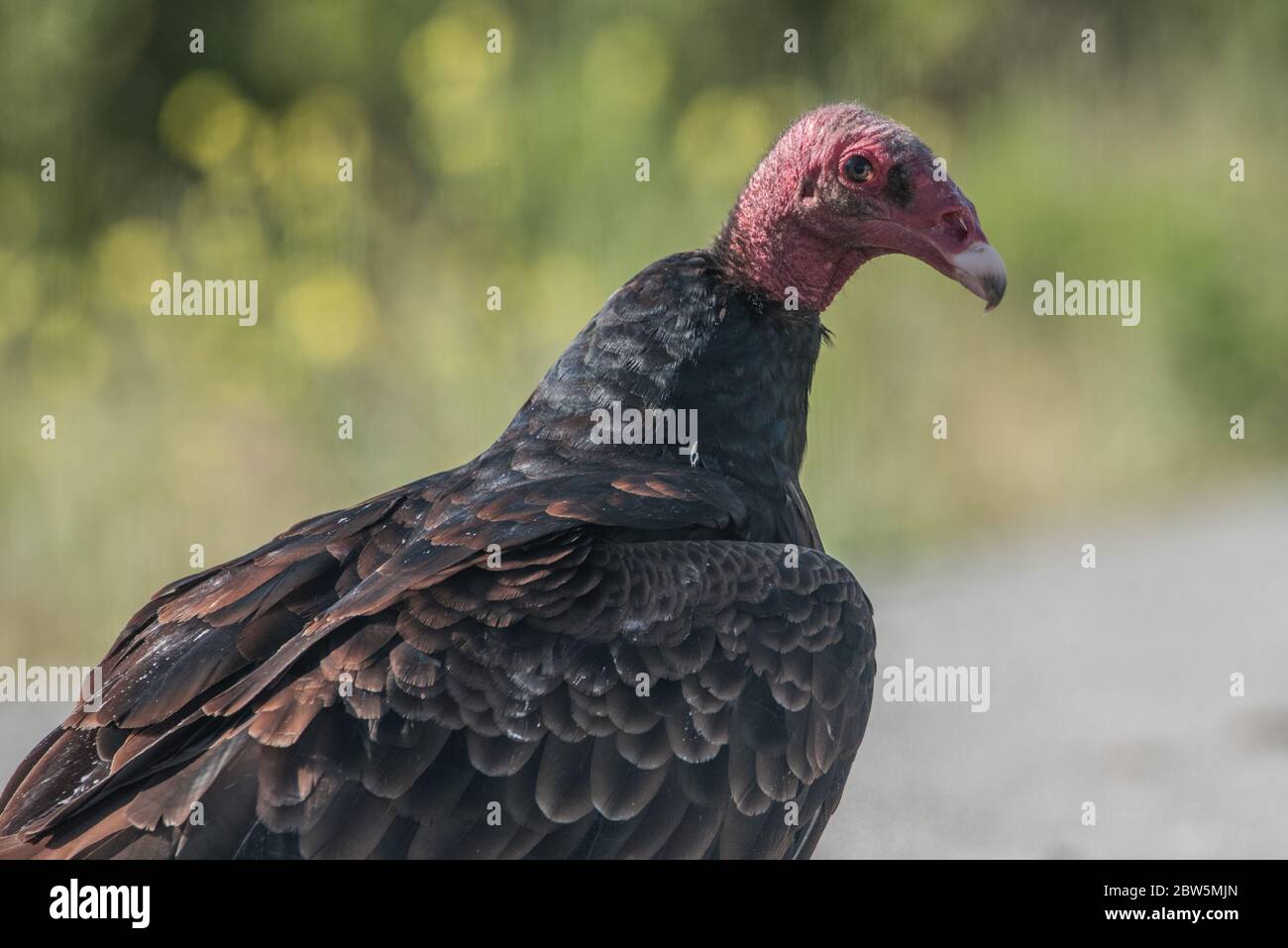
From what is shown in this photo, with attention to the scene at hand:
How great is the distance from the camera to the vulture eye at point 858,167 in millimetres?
3797

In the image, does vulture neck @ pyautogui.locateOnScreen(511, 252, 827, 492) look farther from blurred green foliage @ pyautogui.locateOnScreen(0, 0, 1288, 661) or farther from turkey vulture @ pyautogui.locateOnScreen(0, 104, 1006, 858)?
blurred green foliage @ pyautogui.locateOnScreen(0, 0, 1288, 661)

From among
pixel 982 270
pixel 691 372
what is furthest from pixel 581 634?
pixel 982 270

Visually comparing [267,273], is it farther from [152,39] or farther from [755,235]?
[755,235]

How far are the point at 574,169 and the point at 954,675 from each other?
3.22 m

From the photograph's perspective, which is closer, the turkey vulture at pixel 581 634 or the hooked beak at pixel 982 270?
the turkey vulture at pixel 581 634

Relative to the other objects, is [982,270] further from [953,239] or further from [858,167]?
[858,167]

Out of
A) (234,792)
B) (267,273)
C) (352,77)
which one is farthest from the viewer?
(352,77)

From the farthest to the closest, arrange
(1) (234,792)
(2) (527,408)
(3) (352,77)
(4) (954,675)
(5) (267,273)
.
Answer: (3) (352,77), (5) (267,273), (4) (954,675), (2) (527,408), (1) (234,792)

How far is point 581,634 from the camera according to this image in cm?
316

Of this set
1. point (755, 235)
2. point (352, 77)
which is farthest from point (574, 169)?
point (755, 235)

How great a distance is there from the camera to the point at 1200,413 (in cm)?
842

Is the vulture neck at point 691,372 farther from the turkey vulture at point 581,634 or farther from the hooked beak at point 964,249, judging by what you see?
the hooked beak at point 964,249

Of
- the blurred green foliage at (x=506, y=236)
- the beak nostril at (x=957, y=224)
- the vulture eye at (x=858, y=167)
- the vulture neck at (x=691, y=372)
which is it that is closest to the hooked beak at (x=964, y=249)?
the beak nostril at (x=957, y=224)

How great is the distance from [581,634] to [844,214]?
133cm
